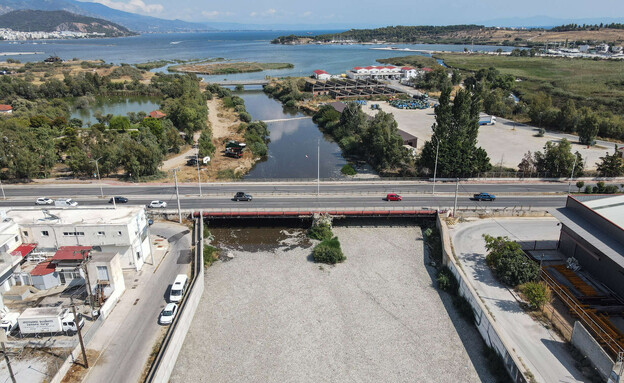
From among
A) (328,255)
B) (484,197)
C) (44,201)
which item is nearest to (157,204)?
(44,201)

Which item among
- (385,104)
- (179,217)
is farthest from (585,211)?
(385,104)

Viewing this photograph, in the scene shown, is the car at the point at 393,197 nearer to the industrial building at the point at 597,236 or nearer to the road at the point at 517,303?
the road at the point at 517,303

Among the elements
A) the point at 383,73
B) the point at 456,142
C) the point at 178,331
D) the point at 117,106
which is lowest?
the point at 178,331

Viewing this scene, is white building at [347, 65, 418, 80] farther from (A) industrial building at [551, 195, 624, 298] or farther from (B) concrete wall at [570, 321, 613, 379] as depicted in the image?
(B) concrete wall at [570, 321, 613, 379]

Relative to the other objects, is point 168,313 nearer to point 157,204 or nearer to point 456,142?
point 157,204

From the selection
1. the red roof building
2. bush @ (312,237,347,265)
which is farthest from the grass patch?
the red roof building

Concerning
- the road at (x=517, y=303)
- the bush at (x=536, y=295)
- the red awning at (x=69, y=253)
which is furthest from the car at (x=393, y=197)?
the red awning at (x=69, y=253)

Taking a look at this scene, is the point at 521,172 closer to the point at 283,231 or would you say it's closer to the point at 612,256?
the point at 612,256
